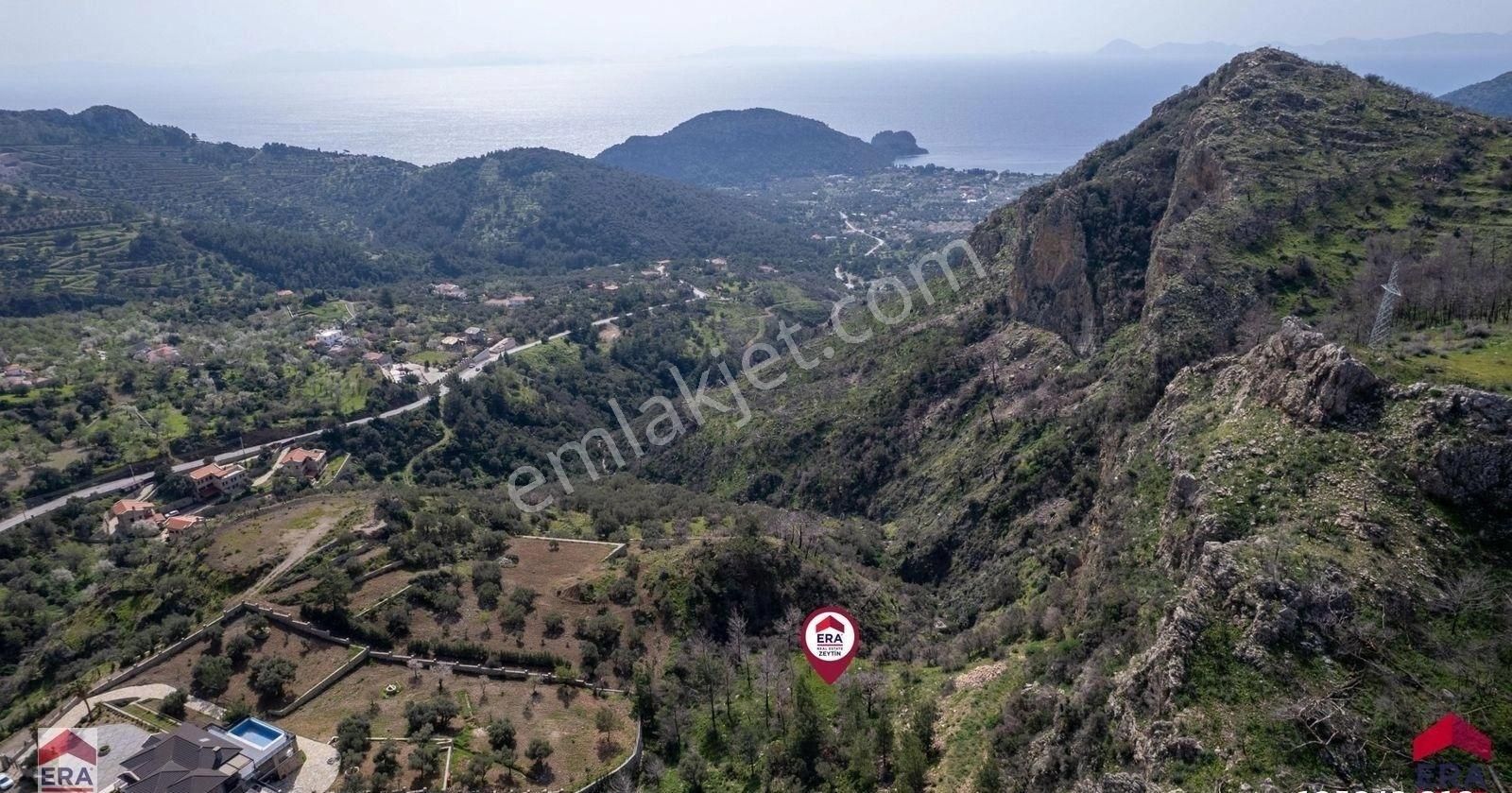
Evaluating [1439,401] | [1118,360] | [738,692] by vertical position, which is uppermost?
[1439,401]

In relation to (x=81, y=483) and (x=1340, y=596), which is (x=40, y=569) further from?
(x=1340, y=596)

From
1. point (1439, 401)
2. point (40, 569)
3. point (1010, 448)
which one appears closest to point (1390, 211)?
point (1010, 448)

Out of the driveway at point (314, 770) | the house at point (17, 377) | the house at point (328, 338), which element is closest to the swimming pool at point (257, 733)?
the driveway at point (314, 770)

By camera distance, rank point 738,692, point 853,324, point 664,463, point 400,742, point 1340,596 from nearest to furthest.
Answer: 1. point 1340,596
2. point 400,742
3. point 738,692
4. point 664,463
5. point 853,324

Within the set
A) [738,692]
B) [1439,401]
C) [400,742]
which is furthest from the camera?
[738,692]

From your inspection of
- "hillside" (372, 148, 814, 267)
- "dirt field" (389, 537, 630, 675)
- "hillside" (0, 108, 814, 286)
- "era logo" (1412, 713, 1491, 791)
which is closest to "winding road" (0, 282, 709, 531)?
"dirt field" (389, 537, 630, 675)

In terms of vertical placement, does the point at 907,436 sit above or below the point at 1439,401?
below

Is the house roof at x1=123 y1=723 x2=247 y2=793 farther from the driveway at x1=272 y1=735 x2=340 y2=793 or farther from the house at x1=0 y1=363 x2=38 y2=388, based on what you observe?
the house at x1=0 y1=363 x2=38 y2=388

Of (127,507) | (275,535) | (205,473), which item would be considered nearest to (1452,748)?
(275,535)
